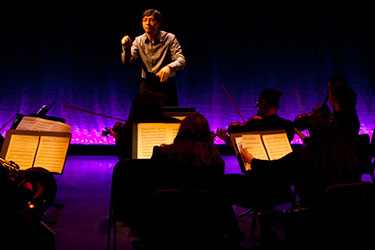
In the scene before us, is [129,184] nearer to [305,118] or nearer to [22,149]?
[22,149]

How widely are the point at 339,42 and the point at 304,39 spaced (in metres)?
0.81

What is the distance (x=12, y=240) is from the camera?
137cm

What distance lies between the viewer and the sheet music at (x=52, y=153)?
8.91 feet

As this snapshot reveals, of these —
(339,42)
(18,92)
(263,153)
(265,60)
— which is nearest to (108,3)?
(18,92)

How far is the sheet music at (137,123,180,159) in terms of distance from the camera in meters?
2.64

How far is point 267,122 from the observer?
3.03 metres

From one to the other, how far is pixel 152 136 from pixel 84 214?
1.04 metres

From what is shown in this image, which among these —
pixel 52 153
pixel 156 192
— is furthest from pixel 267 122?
pixel 52 153

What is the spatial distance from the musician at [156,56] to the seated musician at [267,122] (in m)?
0.96

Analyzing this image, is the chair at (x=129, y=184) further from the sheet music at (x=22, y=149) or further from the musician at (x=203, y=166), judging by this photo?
the sheet music at (x=22, y=149)

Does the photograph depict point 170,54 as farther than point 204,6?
No

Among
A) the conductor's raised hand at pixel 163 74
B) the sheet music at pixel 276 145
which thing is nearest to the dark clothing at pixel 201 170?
the sheet music at pixel 276 145

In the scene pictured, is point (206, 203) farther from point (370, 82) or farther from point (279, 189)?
point (370, 82)

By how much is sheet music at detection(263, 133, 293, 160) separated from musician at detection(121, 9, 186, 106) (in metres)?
1.57
